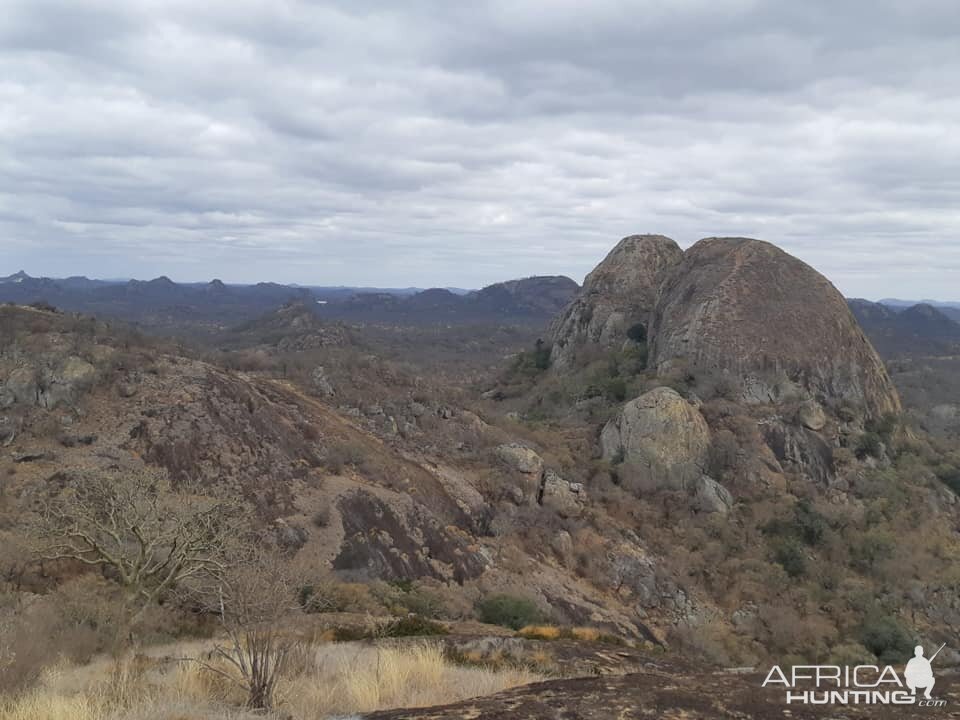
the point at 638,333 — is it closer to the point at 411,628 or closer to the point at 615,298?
the point at 615,298

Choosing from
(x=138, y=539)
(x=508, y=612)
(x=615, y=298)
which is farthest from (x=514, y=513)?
(x=615, y=298)

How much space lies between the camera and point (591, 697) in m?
6.20

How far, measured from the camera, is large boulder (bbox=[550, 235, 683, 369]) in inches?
1937

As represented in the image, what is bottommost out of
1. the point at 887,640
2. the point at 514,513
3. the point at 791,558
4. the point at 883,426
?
the point at 887,640

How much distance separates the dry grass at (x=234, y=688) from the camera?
212 inches

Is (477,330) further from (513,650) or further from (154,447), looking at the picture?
(513,650)

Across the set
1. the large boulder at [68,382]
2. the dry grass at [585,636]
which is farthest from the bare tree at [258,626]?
the large boulder at [68,382]

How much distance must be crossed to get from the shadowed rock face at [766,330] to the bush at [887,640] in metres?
16.8

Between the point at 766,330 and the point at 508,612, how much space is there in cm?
2975

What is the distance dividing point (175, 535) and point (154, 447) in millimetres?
8224

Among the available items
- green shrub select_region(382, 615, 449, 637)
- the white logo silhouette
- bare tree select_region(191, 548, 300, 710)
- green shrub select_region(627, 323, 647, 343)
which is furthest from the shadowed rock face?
bare tree select_region(191, 548, 300, 710)

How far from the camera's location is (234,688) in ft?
22.0

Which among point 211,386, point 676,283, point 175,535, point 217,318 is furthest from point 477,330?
point 175,535

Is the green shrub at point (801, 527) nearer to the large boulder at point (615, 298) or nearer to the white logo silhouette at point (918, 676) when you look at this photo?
the white logo silhouette at point (918, 676)
